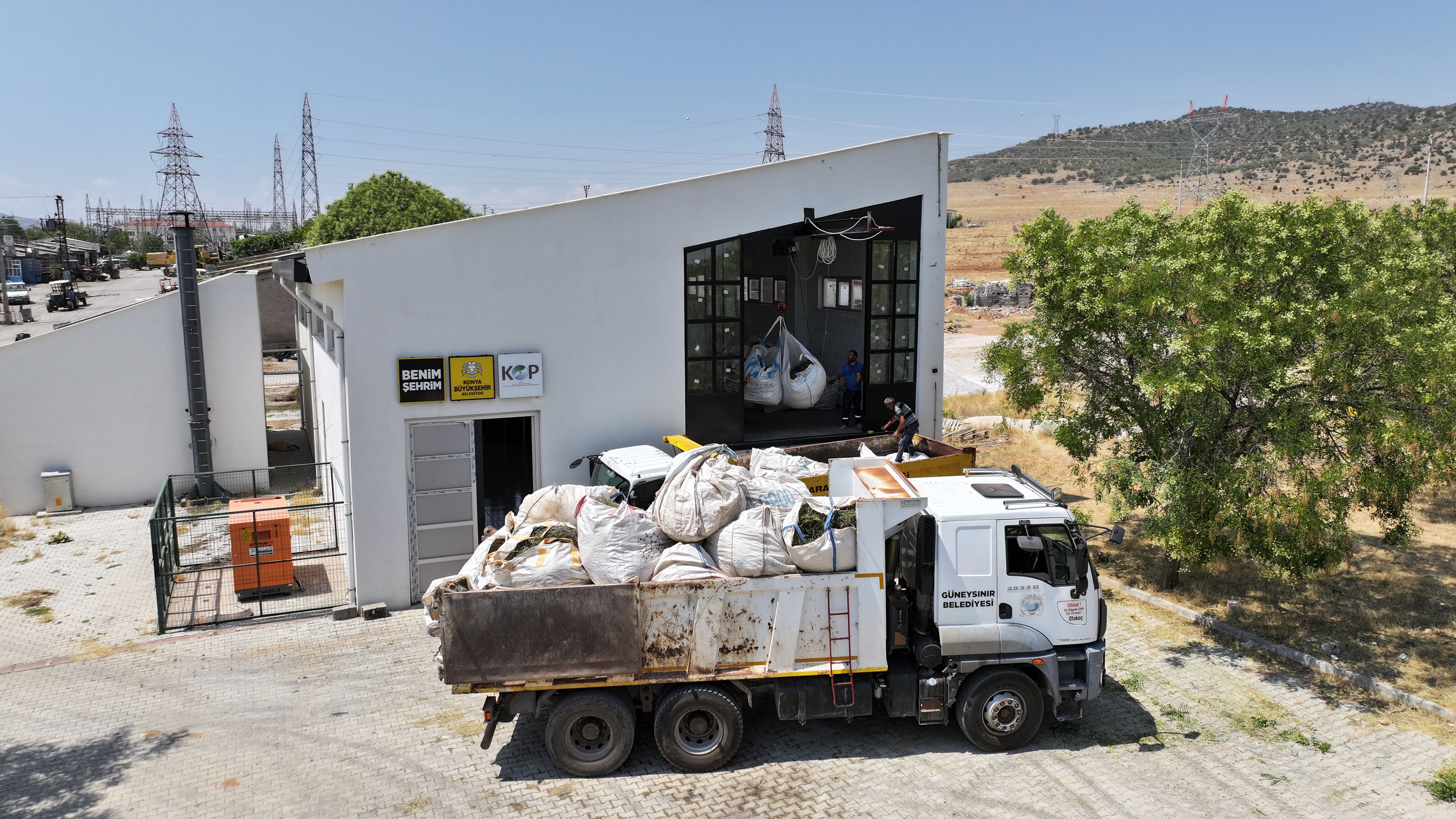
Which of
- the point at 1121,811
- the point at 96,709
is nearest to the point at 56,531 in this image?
the point at 96,709

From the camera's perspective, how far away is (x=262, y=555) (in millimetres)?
11969

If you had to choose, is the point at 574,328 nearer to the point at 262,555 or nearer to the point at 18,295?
the point at 262,555

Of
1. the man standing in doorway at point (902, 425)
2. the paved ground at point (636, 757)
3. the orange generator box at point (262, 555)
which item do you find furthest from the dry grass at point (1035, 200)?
the orange generator box at point (262, 555)

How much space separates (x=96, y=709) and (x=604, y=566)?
564 centimetres

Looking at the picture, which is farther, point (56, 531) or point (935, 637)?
point (56, 531)

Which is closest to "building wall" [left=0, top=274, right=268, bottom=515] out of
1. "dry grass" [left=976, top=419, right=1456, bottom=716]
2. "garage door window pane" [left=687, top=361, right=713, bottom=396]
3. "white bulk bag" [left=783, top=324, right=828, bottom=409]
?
"garage door window pane" [left=687, top=361, right=713, bottom=396]

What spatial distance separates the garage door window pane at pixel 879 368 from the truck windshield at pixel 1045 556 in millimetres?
7110

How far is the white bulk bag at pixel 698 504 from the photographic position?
7.75 metres

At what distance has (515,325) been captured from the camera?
11.7m

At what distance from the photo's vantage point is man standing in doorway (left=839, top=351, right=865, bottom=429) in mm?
14773

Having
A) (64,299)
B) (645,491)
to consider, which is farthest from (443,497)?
(64,299)

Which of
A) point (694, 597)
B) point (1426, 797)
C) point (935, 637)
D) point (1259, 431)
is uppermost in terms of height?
point (1259, 431)

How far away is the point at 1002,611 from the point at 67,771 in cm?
815

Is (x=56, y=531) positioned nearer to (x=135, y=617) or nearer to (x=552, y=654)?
(x=135, y=617)
